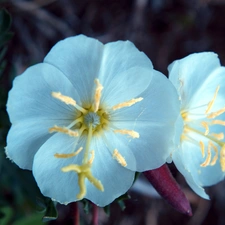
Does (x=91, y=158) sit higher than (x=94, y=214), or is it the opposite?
(x=91, y=158)

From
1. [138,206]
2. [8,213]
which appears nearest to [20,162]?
[8,213]

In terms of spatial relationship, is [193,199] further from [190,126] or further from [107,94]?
[107,94]

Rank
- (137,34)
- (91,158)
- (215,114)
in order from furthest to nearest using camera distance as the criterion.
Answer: (137,34), (215,114), (91,158)

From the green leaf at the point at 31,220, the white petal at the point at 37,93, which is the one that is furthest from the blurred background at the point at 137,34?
the white petal at the point at 37,93

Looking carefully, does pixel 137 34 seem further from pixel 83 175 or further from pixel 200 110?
pixel 83 175

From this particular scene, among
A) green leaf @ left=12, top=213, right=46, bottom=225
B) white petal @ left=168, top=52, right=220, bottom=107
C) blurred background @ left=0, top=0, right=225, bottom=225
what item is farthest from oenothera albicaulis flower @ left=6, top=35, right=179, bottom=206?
blurred background @ left=0, top=0, right=225, bottom=225

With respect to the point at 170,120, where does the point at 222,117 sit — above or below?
below

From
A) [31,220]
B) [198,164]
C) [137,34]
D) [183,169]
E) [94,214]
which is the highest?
[183,169]

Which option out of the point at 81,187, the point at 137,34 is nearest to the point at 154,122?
the point at 81,187
